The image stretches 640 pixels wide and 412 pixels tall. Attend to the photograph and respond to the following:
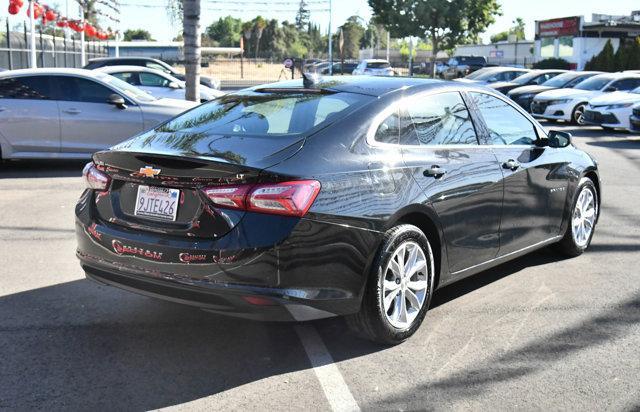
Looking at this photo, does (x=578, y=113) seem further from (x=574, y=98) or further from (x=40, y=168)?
(x=40, y=168)

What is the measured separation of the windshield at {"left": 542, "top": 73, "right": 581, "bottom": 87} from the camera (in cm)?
2453

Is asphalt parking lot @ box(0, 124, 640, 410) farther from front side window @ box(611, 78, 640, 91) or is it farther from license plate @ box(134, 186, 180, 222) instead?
front side window @ box(611, 78, 640, 91)

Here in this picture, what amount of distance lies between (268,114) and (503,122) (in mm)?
2070

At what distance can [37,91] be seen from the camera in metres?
11.0

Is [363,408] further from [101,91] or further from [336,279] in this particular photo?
[101,91]

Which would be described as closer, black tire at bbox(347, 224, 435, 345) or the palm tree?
black tire at bbox(347, 224, 435, 345)

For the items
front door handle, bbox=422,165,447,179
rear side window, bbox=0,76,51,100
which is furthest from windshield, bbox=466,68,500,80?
front door handle, bbox=422,165,447,179

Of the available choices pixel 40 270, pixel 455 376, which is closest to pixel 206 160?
pixel 455 376

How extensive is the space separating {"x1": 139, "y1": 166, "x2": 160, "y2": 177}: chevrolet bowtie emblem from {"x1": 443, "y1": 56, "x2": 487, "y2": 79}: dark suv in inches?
1618

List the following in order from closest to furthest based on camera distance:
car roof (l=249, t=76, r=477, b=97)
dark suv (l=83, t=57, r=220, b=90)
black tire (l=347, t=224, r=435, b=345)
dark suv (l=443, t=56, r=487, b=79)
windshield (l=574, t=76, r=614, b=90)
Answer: black tire (l=347, t=224, r=435, b=345)
car roof (l=249, t=76, r=477, b=97)
windshield (l=574, t=76, r=614, b=90)
dark suv (l=83, t=57, r=220, b=90)
dark suv (l=443, t=56, r=487, b=79)

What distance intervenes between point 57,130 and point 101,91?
36.0 inches

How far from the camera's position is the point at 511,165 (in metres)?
5.48

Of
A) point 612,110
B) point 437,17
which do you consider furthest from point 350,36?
point 612,110

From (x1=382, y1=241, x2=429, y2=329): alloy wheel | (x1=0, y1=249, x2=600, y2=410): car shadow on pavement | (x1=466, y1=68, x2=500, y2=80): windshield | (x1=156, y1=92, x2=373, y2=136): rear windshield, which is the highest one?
(x1=466, y1=68, x2=500, y2=80): windshield
